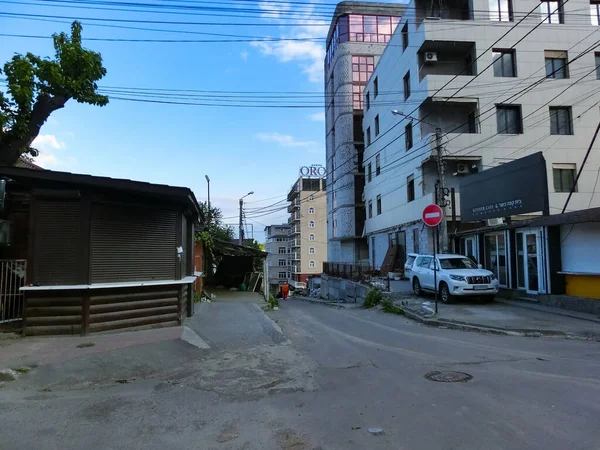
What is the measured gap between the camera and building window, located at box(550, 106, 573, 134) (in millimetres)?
25891

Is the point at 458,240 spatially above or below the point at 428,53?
below

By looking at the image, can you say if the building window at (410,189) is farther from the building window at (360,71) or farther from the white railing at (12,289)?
the white railing at (12,289)

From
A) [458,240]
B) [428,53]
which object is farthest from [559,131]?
[458,240]

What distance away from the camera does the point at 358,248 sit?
145 ft

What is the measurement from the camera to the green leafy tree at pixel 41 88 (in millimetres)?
9523

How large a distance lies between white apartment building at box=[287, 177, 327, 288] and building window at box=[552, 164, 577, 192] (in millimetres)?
54358

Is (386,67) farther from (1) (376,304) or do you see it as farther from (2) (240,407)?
(2) (240,407)

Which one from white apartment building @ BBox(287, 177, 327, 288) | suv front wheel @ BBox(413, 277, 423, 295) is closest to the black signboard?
suv front wheel @ BBox(413, 277, 423, 295)

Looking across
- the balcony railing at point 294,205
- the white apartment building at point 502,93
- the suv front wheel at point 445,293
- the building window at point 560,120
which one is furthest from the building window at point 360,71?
the balcony railing at point 294,205

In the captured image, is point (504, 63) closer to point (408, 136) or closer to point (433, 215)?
point (408, 136)

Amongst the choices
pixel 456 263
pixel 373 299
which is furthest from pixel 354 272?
pixel 456 263

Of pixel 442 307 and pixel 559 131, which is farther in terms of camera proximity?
pixel 559 131

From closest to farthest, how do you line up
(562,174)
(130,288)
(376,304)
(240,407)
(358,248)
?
(240,407) → (130,288) → (376,304) → (562,174) → (358,248)

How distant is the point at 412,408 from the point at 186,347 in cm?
483
